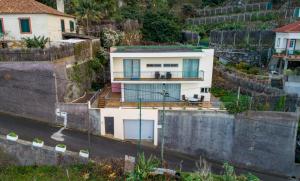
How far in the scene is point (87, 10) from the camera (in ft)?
107

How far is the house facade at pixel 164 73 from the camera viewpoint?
2162 centimetres

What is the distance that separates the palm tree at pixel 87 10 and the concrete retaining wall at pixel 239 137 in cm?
1995

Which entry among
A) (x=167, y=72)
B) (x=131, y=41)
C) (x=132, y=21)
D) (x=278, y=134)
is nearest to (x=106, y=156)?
(x=167, y=72)

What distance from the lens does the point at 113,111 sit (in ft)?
65.9

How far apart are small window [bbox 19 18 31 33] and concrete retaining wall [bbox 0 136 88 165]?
11.2 metres

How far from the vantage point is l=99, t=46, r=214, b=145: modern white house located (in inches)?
818

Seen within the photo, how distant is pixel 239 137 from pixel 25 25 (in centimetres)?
2175

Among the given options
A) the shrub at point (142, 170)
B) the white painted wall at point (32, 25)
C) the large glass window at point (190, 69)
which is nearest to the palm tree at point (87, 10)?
the white painted wall at point (32, 25)

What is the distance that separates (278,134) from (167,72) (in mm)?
10455

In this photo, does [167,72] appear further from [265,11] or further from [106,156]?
[265,11]

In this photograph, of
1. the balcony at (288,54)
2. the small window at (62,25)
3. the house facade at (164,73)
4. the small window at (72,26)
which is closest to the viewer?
the house facade at (164,73)

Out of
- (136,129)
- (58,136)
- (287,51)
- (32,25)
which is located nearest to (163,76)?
(136,129)

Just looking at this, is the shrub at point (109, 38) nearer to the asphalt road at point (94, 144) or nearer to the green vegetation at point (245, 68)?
the asphalt road at point (94, 144)

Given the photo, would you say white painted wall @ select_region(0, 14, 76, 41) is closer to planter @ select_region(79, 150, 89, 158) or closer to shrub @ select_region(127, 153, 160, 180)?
planter @ select_region(79, 150, 89, 158)
